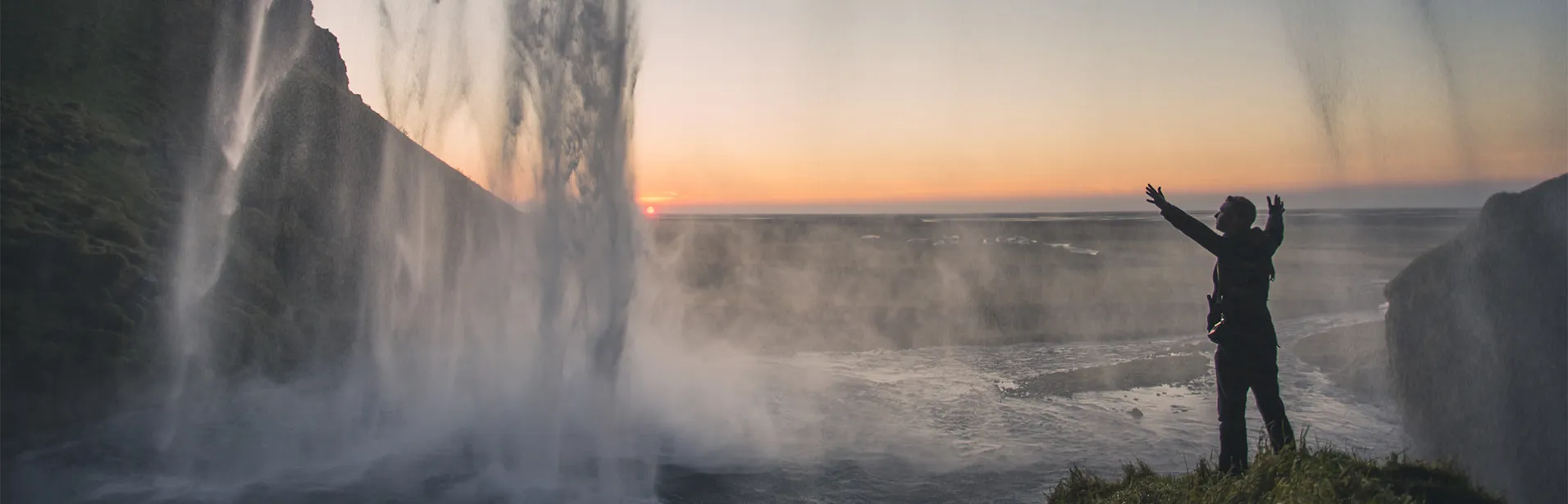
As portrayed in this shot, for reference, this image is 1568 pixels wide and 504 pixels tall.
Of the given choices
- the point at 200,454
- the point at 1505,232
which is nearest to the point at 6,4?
the point at 200,454

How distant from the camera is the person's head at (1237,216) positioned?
6695 millimetres

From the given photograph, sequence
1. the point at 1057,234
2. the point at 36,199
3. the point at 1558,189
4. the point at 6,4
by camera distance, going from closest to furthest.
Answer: the point at 1558,189 < the point at 36,199 < the point at 6,4 < the point at 1057,234

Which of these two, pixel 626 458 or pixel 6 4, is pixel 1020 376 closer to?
pixel 626 458

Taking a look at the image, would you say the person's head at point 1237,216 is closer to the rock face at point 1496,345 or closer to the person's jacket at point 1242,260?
the person's jacket at point 1242,260

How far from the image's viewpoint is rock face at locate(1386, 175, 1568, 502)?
10.7m

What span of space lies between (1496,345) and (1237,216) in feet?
29.9

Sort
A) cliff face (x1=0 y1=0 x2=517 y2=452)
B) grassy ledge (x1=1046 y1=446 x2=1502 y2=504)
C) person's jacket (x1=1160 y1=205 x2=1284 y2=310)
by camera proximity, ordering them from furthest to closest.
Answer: cliff face (x1=0 y1=0 x2=517 y2=452), person's jacket (x1=1160 y1=205 x2=1284 y2=310), grassy ledge (x1=1046 y1=446 x2=1502 y2=504)

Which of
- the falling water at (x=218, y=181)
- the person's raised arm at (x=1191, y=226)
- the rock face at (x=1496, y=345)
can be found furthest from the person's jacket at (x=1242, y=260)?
the falling water at (x=218, y=181)

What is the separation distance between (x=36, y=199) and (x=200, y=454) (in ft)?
34.5

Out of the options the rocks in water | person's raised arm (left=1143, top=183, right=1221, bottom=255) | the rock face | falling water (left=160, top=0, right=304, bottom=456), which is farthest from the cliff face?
the rock face

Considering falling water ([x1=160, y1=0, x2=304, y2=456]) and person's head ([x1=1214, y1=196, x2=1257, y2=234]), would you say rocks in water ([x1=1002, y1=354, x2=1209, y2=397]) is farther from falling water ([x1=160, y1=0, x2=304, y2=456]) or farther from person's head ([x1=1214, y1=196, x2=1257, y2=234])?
falling water ([x1=160, y1=0, x2=304, y2=456])

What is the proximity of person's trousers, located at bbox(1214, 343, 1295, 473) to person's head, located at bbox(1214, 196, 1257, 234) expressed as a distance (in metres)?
0.99

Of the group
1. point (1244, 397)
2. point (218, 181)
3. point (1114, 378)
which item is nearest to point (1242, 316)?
point (1244, 397)

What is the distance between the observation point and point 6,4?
23.4m
